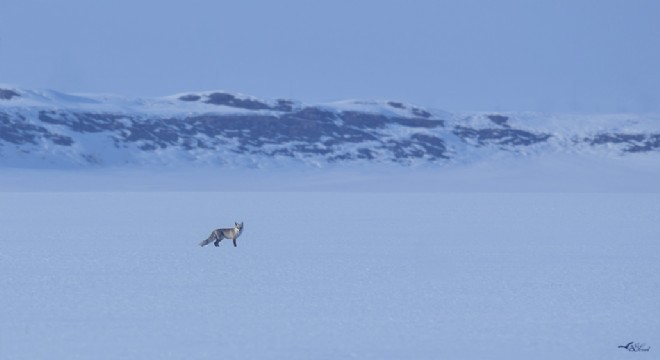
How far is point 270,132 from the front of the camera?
135125 millimetres

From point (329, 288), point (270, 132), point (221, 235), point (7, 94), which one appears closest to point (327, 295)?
point (329, 288)

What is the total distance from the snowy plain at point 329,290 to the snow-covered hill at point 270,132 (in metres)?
87.1

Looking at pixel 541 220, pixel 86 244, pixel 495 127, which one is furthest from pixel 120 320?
pixel 495 127

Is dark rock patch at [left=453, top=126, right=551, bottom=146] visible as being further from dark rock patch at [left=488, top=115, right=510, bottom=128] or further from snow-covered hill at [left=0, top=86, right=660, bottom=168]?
dark rock patch at [left=488, top=115, right=510, bottom=128]

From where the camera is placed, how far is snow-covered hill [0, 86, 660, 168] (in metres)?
119

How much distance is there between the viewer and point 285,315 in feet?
45.3

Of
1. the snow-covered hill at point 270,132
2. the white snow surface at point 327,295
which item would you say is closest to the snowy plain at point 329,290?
the white snow surface at point 327,295

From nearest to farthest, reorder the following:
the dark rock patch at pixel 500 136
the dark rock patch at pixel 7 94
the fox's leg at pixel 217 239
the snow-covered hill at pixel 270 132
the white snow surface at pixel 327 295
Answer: the white snow surface at pixel 327 295, the fox's leg at pixel 217 239, the snow-covered hill at pixel 270 132, the dark rock patch at pixel 7 94, the dark rock patch at pixel 500 136

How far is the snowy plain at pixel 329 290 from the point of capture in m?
12.0

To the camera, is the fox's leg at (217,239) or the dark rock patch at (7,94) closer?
the fox's leg at (217,239)

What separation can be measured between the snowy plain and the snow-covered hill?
8706cm

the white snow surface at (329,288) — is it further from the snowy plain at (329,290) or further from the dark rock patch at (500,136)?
the dark rock patch at (500,136)

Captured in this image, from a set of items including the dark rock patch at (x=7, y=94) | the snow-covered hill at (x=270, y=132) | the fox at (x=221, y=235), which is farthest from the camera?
the dark rock patch at (x=7, y=94)

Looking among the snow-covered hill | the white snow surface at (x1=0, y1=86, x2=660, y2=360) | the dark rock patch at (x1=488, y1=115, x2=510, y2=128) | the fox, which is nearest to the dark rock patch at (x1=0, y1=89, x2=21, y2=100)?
the snow-covered hill
